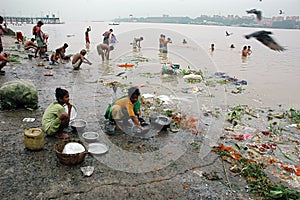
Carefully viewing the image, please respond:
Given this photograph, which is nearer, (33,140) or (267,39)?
(33,140)

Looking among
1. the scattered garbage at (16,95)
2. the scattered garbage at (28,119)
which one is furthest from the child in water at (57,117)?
the scattered garbage at (16,95)

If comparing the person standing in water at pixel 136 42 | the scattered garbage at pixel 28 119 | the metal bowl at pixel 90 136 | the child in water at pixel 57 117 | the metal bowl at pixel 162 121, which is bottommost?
the metal bowl at pixel 90 136

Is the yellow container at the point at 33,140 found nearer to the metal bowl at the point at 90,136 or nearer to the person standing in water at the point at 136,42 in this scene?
the metal bowl at the point at 90,136

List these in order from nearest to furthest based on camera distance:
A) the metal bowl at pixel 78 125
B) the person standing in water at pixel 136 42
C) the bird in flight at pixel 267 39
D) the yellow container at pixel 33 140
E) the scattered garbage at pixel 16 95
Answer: the yellow container at pixel 33 140 < the bird in flight at pixel 267 39 < the metal bowl at pixel 78 125 < the scattered garbage at pixel 16 95 < the person standing in water at pixel 136 42

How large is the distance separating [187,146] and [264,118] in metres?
3.27

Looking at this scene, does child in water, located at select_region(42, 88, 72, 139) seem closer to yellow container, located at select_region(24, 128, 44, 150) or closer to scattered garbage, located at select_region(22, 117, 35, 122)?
yellow container, located at select_region(24, 128, 44, 150)

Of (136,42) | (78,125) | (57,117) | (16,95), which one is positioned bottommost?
(78,125)

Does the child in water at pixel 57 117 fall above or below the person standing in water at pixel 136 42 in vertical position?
below

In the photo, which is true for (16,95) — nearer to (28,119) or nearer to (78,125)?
(28,119)

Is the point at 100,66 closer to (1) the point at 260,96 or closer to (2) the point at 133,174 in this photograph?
(1) the point at 260,96

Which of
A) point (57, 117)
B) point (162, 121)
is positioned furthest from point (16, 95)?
point (162, 121)

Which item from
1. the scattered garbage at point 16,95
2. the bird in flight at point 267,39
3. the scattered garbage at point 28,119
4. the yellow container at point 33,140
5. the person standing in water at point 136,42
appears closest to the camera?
the yellow container at point 33,140

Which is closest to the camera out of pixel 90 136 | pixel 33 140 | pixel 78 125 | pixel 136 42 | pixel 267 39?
pixel 33 140

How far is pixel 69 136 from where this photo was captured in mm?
4547
